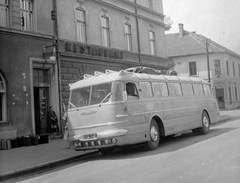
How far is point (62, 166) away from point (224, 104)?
41232mm

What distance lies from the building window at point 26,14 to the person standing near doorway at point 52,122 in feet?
13.9

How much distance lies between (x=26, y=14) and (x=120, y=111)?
9.00 m

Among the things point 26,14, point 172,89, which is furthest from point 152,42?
point 172,89

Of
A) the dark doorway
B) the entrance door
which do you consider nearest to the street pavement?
the entrance door

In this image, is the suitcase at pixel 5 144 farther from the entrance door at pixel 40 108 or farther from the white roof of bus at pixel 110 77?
the white roof of bus at pixel 110 77

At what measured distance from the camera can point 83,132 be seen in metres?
9.41

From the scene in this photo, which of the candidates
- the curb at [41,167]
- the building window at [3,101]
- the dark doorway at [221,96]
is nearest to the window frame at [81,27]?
the building window at [3,101]

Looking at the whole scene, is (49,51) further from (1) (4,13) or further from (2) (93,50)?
(2) (93,50)

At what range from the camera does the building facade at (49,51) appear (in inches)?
557

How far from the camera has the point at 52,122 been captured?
15.7 metres

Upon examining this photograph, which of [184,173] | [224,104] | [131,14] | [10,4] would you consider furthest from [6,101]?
[224,104]

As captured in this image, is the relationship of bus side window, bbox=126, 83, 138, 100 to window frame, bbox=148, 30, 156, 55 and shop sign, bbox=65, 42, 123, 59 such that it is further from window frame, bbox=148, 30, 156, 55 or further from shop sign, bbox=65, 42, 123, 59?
window frame, bbox=148, 30, 156, 55

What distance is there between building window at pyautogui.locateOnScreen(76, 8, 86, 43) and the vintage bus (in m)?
8.25

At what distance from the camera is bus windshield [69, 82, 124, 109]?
30.4 ft
